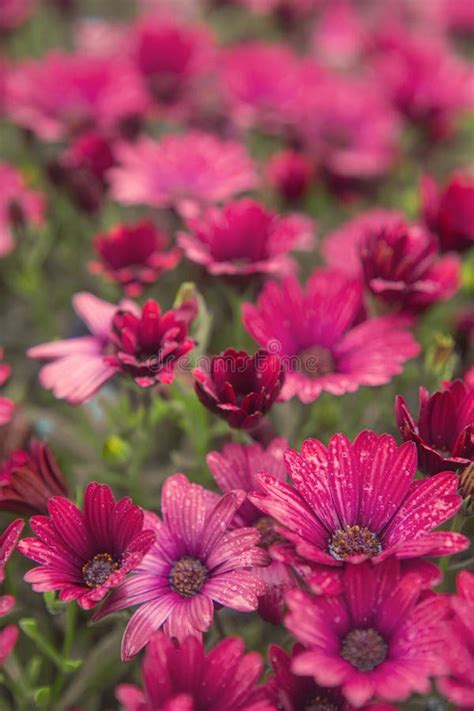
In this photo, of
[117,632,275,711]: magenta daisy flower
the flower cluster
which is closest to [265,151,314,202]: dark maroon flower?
the flower cluster

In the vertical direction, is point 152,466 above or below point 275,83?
below

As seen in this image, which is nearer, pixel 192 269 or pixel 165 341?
pixel 165 341

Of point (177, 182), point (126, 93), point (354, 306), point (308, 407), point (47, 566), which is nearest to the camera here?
point (47, 566)

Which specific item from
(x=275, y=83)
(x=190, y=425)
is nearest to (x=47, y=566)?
(x=190, y=425)

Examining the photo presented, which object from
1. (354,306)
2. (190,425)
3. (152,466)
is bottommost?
(152,466)

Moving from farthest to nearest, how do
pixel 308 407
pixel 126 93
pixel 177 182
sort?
1. pixel 126 93
2. pixel 177 182
3. pixel 308 407

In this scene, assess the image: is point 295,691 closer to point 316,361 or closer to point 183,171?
point 316,361

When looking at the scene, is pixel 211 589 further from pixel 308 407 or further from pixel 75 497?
pixel 308 407

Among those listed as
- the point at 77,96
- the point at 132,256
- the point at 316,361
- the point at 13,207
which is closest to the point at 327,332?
the point at 316,361
